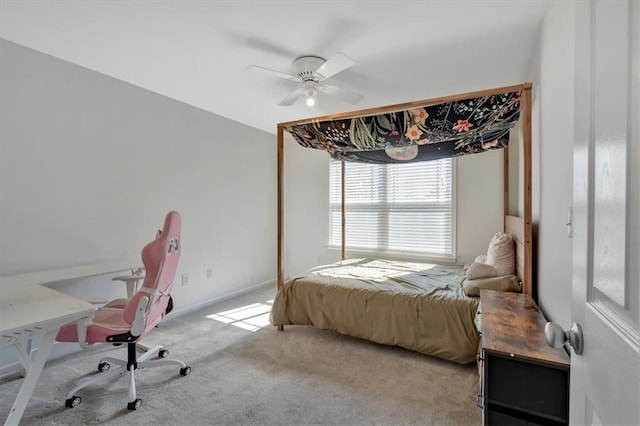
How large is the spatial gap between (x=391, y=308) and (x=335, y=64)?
A: 6.36ft

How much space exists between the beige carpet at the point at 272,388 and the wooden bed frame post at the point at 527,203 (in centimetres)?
78

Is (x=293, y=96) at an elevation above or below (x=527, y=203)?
above

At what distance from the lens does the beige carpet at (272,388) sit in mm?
1773

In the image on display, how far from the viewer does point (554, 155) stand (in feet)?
5.32

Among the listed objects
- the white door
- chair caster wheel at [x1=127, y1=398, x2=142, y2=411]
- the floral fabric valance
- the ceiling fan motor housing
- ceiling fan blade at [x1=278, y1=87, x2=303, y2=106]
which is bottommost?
chair caster wheel at [x1=127, y1=398, x2=142, y2=411]

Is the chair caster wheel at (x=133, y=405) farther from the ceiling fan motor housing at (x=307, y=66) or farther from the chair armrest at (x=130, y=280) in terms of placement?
the ceiling fan motor housing at (x=307, y=66)

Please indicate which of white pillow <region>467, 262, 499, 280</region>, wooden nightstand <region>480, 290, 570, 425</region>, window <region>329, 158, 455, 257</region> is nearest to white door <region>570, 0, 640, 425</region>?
wooden nightstand <region>480, 290, 570, 425</region>

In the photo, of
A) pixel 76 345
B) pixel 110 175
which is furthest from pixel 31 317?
pixel 110 175

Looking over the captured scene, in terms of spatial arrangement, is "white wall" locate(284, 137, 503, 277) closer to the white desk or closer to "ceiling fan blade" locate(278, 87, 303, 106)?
"ceiling fan blade" locate(278, 87, 303, 106)

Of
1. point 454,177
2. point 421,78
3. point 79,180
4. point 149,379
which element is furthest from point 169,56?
point 454,177

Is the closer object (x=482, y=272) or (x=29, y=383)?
(x=29, y=383)

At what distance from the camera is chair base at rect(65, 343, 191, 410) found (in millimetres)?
1853

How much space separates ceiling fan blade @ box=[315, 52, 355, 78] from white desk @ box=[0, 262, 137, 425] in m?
2.01

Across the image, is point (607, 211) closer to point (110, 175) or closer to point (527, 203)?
point (527, 203)
